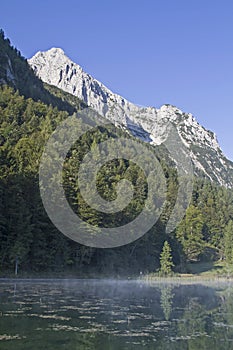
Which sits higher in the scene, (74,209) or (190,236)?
(190,236)

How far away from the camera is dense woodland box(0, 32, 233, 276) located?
48375 millimetres

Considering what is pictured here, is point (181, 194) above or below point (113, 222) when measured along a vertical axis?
above

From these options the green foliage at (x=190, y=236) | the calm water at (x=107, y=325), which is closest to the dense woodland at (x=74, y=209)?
the green foliage at (x=190, y=236)

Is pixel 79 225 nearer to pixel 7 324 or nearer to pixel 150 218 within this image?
pixel 150 218

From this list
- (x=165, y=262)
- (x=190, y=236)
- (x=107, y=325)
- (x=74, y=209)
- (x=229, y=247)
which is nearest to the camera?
(x=107, y=325)

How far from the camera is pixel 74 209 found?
56.8 metres

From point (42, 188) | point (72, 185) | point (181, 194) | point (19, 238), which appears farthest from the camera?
point (181, 194)

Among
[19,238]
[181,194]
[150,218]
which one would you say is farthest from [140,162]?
[19,238]

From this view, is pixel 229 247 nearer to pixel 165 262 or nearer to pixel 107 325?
pixel 165 262

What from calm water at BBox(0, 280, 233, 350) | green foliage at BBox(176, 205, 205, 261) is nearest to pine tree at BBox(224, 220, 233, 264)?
green foliage at BBox(176, 205, 205, 261)

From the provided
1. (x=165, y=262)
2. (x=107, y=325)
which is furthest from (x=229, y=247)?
(x=107, y=325)

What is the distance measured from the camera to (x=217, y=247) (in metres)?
102

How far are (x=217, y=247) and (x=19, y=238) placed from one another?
6520 centimetres

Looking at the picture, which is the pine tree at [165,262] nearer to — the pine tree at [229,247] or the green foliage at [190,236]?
the green foliage at [190,236]
